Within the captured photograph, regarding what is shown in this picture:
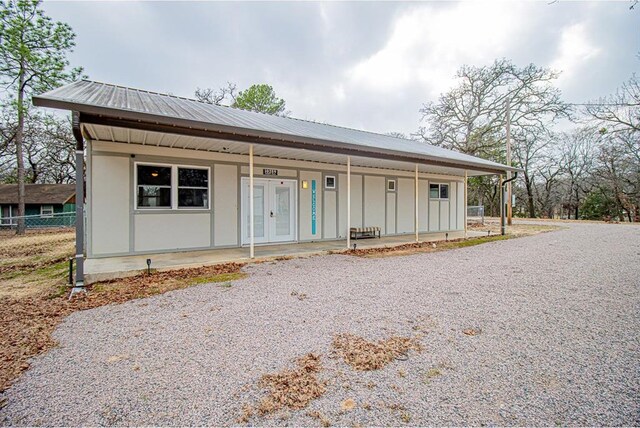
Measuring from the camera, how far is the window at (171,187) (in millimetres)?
7258

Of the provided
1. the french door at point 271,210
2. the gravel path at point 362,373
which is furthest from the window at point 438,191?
the gravel path at point 362,373

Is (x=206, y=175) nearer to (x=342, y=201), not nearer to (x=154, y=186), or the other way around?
(x=154, y=186)

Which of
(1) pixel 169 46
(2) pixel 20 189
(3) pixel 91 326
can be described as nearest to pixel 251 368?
(3) pixel 91 326

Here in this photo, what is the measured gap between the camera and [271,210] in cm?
895

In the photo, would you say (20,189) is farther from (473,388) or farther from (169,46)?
(473,388)

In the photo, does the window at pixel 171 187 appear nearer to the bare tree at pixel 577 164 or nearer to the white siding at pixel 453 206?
the white siding at pixel 453 206

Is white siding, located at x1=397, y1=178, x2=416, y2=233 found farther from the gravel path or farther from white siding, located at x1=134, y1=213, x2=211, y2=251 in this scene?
white siding, located at x1=134, y1=213, x2=211, y2=251

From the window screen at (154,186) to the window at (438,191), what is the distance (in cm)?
962

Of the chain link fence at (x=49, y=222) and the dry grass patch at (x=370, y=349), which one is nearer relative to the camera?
the dry grass patch at (x=370, y=349)

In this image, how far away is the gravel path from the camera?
1928mm

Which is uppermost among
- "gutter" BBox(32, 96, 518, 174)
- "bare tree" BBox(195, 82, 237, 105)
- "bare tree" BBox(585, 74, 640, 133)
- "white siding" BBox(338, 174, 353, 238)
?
"bare tree" BBox(195, 82, 237, 105)

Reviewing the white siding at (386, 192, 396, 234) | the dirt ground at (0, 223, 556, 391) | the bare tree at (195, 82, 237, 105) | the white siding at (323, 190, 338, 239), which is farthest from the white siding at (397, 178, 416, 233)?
the bare tree at (195, 82, 237, 105)

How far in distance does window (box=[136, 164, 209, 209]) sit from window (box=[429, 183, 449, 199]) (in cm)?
876

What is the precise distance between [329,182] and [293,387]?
824 centimetres
